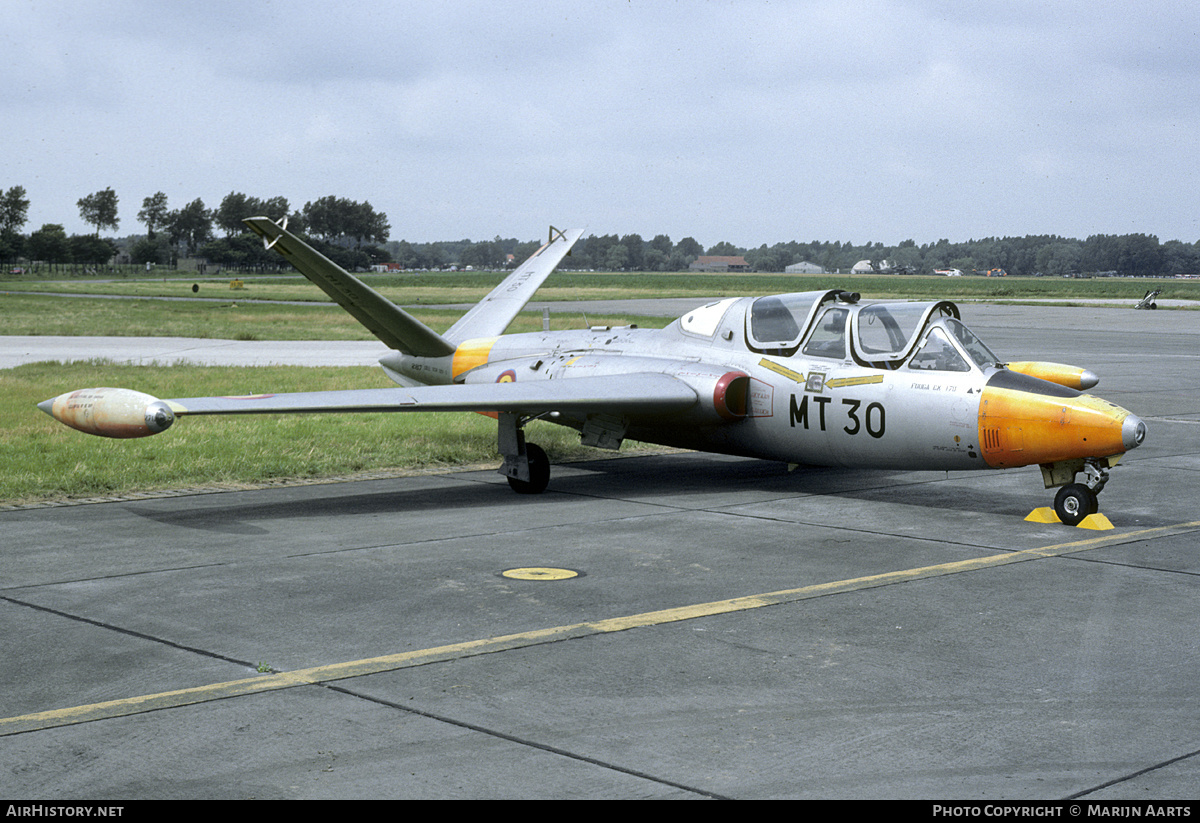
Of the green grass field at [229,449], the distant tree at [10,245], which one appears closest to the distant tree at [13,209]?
the distant tree at [10,245]

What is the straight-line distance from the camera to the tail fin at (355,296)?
14.0m

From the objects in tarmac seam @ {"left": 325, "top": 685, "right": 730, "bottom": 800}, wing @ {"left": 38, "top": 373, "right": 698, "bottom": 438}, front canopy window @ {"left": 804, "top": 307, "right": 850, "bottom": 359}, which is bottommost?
tarmac seam @ {"left": 325, "top": 685, "right": 730, "bottom": 800}

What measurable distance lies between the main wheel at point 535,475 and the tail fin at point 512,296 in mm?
4350

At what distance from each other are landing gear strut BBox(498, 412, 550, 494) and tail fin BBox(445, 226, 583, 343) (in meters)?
4.22

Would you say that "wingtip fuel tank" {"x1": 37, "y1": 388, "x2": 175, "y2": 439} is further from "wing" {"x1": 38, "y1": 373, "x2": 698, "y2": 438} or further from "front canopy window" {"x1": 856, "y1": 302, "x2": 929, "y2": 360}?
"front canopy window" {"x1": 856, "y1": 302, "x2": 929, "y2": 360}

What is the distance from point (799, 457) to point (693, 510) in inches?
63.4

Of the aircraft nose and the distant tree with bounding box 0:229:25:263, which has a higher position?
the distant tree with bounding box 0:229:25:263

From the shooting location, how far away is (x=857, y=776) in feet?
18.6

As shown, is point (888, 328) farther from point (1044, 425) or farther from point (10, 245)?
point (10, 245)

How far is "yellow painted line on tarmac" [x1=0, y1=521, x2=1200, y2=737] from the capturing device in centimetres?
660

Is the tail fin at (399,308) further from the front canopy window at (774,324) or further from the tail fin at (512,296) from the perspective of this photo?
the front canopy window at (774,324)

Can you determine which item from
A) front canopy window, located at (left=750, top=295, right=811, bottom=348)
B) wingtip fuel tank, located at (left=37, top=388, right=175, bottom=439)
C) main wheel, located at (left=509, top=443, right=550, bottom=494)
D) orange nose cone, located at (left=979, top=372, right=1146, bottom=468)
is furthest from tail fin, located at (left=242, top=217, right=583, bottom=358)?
orange nose cone, located at (left=979, top=372, right=1146, bottom=468)

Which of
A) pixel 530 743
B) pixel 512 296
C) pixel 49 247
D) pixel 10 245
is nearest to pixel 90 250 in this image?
pixel 49 247

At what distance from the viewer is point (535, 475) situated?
48.4ft
